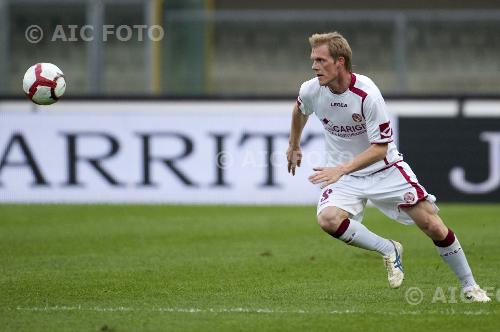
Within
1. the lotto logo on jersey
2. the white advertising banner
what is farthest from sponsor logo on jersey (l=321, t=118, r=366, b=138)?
the white advertising banner

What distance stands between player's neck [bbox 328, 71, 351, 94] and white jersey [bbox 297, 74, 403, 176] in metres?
0.03

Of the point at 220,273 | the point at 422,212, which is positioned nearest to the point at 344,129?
the point at 422,212

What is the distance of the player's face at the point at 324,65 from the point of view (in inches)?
320

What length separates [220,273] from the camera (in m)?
9.72

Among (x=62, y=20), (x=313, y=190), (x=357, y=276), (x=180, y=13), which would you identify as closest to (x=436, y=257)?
(x=357, y=276)

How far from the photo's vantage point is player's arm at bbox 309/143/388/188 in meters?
7.90

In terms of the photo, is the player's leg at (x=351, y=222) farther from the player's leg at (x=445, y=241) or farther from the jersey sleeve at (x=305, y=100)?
the jersey sleeve at (x=305, y=100)

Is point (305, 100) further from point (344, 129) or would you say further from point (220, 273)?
point (220, 273)

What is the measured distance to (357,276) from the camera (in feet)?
31.3

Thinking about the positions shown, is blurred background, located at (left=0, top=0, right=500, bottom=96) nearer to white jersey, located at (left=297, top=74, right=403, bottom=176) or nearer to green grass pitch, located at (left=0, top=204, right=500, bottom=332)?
green grass pitch, located at (left=0, top=204, right=500, bottom=332)

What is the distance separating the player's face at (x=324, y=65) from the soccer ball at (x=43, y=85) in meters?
2.68

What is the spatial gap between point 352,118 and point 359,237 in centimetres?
94

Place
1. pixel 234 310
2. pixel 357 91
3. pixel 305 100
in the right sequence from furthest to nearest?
pixel 305 100
pixel 357 91
pixel 234 310

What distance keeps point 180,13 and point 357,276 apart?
32.5 feet
